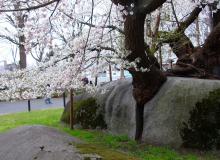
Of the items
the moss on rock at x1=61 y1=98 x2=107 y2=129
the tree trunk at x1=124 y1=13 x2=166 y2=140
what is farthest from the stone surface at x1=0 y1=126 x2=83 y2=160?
the moss on rock at x1=61 y1=98 x2=107 y2=129

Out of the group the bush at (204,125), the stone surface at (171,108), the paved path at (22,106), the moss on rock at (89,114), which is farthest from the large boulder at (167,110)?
the paved path at (22,106)

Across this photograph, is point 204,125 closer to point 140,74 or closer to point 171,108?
point 171,108

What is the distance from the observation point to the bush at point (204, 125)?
857 centimetres

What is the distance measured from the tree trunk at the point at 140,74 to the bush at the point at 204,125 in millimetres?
1127

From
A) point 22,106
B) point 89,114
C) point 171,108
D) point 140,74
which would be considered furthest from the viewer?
point 22,106

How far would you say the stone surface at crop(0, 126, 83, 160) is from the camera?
5.57 meters

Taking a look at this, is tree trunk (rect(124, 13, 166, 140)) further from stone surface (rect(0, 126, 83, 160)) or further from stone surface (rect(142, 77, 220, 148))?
stone surface (rect(0, 126, 83, 160))

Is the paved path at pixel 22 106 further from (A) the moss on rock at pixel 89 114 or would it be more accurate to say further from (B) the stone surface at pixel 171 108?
(B) the stone surface at pixel 171 108

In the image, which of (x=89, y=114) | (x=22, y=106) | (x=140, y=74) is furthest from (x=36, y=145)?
(x=22, y=106)

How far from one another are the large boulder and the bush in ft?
0.39

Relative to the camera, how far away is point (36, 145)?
19.8 ft

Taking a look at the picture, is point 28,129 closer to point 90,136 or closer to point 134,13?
point 134,13

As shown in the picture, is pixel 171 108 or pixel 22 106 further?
pixel 22 106

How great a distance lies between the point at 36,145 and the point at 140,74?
383 centimetres
